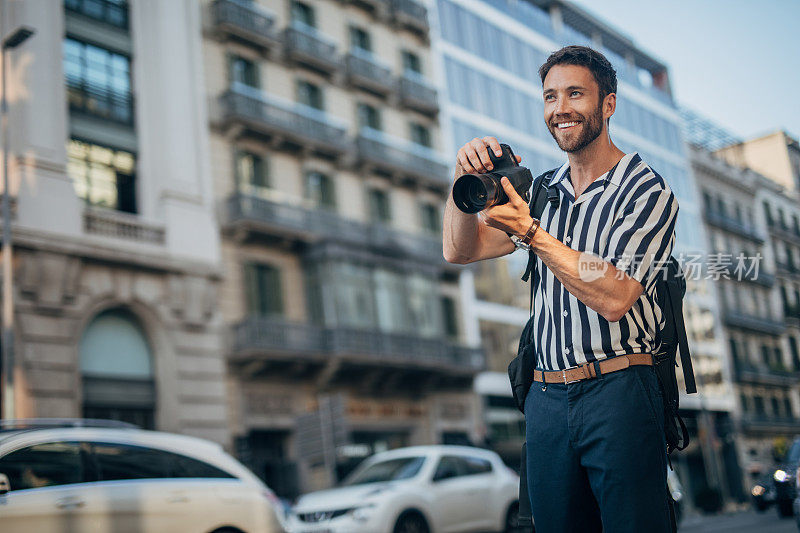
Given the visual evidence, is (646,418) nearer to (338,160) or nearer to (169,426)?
(169,426)

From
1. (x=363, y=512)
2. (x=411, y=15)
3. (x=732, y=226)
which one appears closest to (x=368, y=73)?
(x=411, y=15)

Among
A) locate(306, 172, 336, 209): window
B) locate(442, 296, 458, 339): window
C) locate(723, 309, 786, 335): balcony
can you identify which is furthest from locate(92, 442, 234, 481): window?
locate(723, 309, 786, 335): balcony

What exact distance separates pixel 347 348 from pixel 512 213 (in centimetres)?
2261

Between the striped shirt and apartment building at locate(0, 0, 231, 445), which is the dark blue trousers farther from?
apartment building at locate(0, 0, 231, 445)

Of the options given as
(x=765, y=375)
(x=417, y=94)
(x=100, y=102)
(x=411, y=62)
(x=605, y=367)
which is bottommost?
(x=605, y=367)

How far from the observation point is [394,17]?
3219 centimetres

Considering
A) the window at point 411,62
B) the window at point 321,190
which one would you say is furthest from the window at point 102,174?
the window at point 411,62

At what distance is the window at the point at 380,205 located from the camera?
2916 cm

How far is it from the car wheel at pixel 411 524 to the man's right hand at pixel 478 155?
30.7ft

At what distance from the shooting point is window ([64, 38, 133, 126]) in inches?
786

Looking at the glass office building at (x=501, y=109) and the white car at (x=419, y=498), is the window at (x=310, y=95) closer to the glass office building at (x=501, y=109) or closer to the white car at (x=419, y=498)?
the glass office building at (x=501, y=109)

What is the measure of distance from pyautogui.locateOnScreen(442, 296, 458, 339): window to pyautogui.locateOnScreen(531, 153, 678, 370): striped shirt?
28.3m

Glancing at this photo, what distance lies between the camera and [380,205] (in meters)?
29.6

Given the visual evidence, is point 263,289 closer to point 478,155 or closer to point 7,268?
point 7,268
